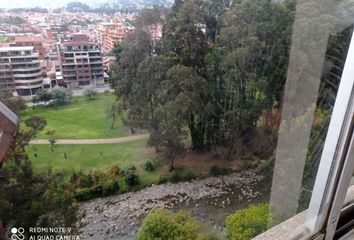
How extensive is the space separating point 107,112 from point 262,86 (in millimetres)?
544

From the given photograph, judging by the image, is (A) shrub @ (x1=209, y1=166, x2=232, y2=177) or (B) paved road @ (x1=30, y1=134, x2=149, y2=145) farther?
(A) shrub @ (x1=209, y1=166, x2=232, y2=177)

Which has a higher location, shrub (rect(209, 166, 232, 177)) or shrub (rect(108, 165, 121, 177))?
shrub (rect(108, 165, 121, 177))

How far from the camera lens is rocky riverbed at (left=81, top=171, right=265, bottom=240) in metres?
0.94

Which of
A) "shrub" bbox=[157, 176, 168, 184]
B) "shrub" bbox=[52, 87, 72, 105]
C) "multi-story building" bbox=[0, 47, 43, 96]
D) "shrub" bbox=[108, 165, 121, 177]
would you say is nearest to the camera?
"multi-story building" bbox=[0, 47, 43, 96]

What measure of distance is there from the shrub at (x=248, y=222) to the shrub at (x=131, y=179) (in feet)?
1.17

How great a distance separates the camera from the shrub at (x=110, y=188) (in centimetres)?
92

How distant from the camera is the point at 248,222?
1127mm

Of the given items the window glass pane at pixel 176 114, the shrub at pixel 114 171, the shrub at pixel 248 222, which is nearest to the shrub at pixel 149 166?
the window glass pane at pixel 176 114

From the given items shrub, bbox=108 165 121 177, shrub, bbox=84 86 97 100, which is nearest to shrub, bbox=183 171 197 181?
shrub, bbox=108 165 121 177

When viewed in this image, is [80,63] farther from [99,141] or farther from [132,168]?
[132,168]

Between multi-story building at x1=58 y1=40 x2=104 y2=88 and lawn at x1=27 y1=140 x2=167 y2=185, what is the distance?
19cm

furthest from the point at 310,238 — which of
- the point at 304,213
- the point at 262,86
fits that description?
the point at 262,86

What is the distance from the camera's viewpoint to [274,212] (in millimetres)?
1180

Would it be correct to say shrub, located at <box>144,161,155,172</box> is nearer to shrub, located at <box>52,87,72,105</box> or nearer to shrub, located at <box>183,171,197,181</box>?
shrub, located at <box>183,171,197,181</box>
